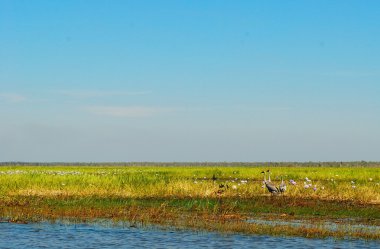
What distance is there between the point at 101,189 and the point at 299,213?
36.7 ft

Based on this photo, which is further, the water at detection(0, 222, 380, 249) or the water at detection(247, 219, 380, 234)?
the water at detection(247, 219, 380, 234)

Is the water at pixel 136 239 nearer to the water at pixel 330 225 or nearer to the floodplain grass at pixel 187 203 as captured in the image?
the floodplain grass at pixel 187 203

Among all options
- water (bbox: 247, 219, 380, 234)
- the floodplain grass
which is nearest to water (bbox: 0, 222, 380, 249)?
Result: the floodplain grass

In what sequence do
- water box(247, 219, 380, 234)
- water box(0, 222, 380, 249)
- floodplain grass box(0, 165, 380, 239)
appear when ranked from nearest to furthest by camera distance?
water box(0, 222, 380, 249), water box(247, 219, 380, 234), floodplain grass box(0, 165, 380, 239)

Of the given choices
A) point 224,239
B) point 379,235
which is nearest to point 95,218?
point 224,239

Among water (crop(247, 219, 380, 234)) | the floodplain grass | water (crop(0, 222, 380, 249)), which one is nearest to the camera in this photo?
water (crop(0, 222, 380, 249))

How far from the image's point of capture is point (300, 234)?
1730 cm

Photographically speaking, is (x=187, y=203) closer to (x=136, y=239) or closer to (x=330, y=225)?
(x=330, y=225)

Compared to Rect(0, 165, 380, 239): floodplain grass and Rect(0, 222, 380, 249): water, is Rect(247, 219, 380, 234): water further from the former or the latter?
Rect(0, 222, 380, 249): water

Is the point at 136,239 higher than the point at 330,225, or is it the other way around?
the point at 330,225

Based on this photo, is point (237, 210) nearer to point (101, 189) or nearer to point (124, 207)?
point (124, 207)

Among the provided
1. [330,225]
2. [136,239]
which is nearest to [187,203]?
[330,225]

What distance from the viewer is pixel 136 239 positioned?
17.0 meters

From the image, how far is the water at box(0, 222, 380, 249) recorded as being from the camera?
15914 millimetres
